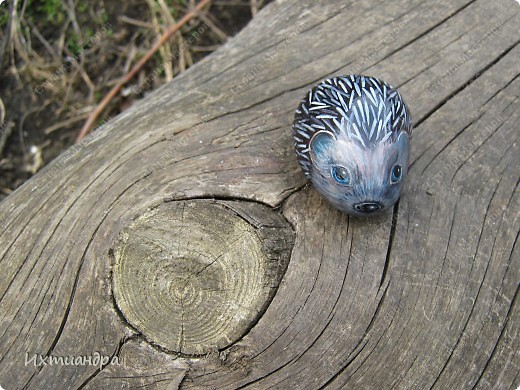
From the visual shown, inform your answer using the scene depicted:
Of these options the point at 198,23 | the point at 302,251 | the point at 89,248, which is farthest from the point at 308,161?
the point at 198,23

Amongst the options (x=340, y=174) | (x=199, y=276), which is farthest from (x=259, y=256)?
(x=340, y=174)

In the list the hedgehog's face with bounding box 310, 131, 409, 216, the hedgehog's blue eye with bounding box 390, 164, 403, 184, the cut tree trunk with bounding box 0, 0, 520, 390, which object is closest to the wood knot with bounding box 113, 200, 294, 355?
the cut tree trunk with bounding box 0, 0, 520, 390

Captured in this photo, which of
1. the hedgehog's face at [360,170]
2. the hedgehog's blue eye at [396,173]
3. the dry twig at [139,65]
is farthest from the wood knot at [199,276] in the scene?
the dry twig at [139,65]

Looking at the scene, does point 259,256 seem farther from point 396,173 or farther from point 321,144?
point 396,173

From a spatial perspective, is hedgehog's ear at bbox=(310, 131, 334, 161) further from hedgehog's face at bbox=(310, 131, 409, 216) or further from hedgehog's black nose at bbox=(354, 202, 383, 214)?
hedgehog's black nose at bbox=(354, 202, 383, 214)

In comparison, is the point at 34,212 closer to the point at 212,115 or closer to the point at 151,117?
the point at 151,117

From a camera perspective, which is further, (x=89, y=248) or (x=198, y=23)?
(x=198, y=23)

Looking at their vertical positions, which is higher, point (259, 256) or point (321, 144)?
point (321, 144)
